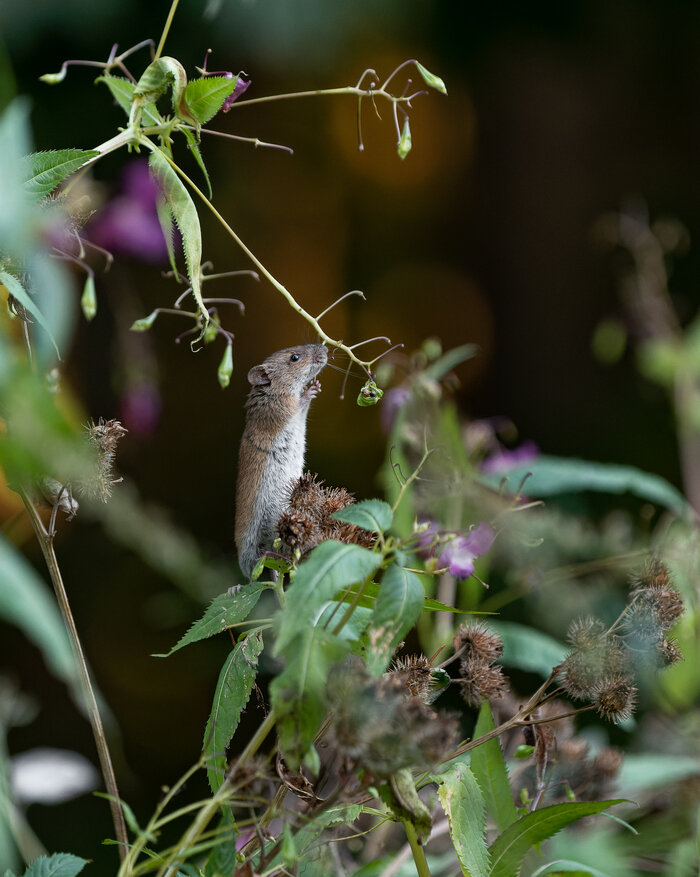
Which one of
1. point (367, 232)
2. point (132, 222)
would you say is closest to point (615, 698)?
point (132, 222)

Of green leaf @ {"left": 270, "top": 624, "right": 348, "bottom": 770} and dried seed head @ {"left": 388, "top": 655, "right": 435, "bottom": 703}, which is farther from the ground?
green leaf @ {"left": 270, "top": 624, "right": 348, "bottom": 770}

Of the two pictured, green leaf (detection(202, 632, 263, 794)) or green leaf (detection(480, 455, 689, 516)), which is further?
green leaf (detection(480, 455, 689, 516))

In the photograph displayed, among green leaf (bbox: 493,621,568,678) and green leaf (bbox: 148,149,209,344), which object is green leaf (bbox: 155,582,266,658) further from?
green leaf (bbox: 493,621,568,678)

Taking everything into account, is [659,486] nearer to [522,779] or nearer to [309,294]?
[522,779]

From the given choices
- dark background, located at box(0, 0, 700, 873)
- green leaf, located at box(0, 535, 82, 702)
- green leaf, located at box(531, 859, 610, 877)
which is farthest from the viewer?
dark background, located at box(0, 0, 700, 873)

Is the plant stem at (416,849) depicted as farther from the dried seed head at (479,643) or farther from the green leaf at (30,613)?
the green leaf at (30,613)

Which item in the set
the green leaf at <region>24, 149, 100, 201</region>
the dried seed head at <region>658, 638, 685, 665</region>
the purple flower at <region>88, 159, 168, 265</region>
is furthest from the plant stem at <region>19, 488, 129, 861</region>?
the purple flower at <region>88, 159, 168, 265</region>

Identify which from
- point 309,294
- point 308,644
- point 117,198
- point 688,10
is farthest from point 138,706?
point 688,10

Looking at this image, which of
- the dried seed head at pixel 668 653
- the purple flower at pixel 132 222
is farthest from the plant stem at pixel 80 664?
the purple flower at pixel 132 222
